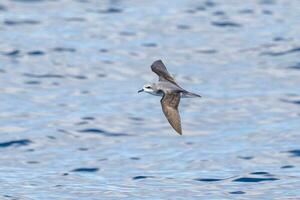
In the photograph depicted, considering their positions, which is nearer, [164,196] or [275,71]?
[164,196]

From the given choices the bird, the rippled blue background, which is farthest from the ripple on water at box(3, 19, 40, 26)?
the bird

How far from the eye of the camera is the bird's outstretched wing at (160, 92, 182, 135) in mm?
16656

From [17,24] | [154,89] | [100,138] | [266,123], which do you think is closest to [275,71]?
[266,123]

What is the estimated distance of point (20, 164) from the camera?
2173cm

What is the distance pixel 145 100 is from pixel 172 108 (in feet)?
28.8

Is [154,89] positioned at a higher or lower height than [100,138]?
higher

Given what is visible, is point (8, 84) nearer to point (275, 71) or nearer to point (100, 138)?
point (100, 138)

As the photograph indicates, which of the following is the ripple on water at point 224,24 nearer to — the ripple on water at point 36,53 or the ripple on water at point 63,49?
the ripple on water at point 63,49

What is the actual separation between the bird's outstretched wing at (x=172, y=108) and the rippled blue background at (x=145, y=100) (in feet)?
8.06

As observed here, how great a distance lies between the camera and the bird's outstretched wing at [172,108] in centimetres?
1666

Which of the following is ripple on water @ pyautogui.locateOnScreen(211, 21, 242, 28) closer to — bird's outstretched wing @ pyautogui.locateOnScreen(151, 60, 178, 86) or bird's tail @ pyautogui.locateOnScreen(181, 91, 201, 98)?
bird's outstretched wing @ pyautogui.locateOnScreen(151, 60, 178, 86)

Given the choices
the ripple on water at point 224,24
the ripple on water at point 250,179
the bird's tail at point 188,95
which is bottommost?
the ripple on water at point 250,179

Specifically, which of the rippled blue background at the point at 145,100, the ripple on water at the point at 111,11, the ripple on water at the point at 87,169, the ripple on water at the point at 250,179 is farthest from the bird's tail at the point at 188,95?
the ripple on water at the point at 111,11

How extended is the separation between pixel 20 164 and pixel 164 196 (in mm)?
3688
